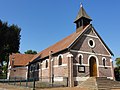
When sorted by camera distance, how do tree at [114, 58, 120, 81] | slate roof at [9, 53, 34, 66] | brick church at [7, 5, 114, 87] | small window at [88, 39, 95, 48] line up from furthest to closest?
slate roof at [9, 53, 34, 66]
tree at [114, 58, 120, 81]
small window at [88, 39, 95, 48]
brick church at [7, 5, 114, 87]

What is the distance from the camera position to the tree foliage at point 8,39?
33.2 m

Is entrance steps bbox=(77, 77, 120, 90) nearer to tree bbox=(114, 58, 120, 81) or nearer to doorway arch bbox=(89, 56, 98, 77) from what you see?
doorway arch bbox=(89, 56, 98, 77)

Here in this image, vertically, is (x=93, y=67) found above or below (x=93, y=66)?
below

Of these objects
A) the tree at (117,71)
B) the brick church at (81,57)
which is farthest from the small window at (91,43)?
the tree at (117,71)

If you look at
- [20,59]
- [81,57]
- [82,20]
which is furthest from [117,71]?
[20,59]

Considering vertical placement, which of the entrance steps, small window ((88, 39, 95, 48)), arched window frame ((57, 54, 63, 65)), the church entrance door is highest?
small window ((88, 39, 95, 48))

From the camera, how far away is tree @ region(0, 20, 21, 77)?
3319 cm

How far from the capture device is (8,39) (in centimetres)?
3419

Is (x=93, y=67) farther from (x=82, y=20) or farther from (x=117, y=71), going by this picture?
(x=117, y=71)

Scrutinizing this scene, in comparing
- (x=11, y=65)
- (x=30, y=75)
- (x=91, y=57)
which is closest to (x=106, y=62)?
(x=91, y=57)

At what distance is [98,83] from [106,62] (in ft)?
28.7

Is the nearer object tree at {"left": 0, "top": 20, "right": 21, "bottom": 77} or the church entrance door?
the church entrance door

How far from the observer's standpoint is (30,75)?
40.5 metres

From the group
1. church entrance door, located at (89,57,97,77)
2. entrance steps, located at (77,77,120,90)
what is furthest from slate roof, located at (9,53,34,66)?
entrance steps, located at (77,77,120,90)
